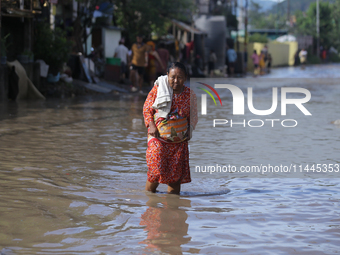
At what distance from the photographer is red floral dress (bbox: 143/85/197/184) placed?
188 inches

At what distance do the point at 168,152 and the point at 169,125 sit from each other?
24 centimetres

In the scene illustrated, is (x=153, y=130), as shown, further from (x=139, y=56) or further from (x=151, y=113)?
(x=139, y=56)

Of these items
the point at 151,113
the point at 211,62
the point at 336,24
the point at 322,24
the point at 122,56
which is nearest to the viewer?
the point at 151,113

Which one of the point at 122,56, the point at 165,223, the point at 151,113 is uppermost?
the point at 122,56

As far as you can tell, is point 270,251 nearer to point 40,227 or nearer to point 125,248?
point 125,248

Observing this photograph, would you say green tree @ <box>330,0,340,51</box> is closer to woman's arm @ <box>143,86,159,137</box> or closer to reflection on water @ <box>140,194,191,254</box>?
woman's arm @ <box>143,86,159,137</box>

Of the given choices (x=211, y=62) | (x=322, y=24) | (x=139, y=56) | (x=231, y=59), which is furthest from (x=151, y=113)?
(x=322, y=24)

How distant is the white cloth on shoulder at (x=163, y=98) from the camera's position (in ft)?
15.4

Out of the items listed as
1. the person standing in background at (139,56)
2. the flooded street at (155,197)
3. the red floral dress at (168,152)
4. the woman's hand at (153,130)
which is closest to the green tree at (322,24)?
the person standing in background at (139,56)

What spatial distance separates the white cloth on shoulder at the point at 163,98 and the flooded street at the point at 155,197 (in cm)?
79

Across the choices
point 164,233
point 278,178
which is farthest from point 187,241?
point 278,178

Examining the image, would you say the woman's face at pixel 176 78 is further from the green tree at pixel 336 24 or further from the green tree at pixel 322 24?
the green tree at pixel 336 24

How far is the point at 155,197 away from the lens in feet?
16.2

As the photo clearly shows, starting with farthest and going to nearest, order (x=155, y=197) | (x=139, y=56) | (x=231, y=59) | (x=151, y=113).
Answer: (x=231, y=59) < (x=139, y=56) < (x=155, y=197) < (x=151, y=113)
